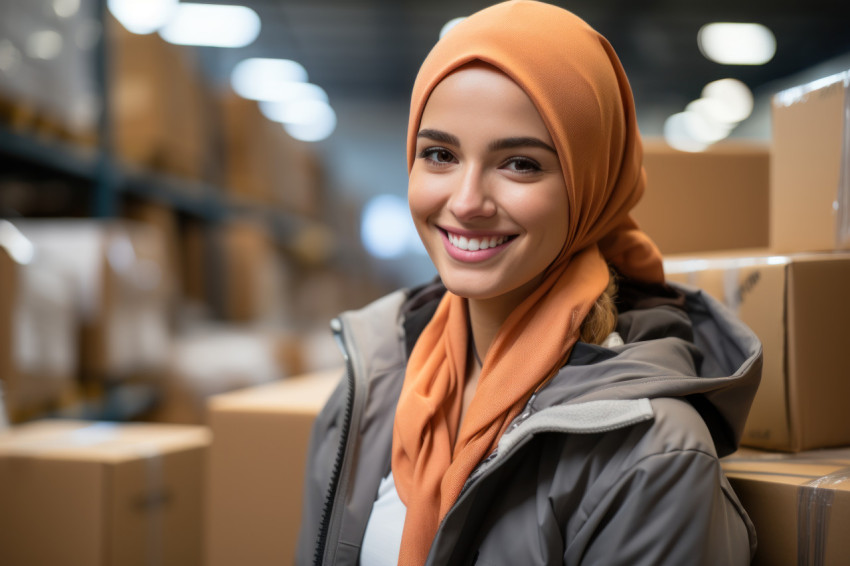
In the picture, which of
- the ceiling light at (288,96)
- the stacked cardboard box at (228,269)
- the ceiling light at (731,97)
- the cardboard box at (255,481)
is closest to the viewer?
the cardboard box at (255,481)

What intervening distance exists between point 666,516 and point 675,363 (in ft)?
0.75

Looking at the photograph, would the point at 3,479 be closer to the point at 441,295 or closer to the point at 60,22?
the point at 441,295

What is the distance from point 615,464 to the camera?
880mm

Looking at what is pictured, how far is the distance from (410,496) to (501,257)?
0.38 meters

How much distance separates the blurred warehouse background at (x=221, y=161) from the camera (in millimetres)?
2270

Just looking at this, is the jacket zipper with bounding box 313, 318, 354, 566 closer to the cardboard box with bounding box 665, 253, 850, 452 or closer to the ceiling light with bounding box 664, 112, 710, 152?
the cardboard box with bounding box 665, 253, 850, 452

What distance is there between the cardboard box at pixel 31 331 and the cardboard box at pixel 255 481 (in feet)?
2.75

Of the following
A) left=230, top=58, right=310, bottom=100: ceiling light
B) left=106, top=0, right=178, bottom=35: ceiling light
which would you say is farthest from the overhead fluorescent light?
left=106, top=0, right=178, bottom=35: ceiling light

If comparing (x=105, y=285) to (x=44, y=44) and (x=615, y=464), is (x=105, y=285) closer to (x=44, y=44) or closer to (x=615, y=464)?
(x=44, y=44)

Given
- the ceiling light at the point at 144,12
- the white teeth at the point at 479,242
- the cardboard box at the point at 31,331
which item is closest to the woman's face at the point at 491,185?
the white teeth at the point at 479,242

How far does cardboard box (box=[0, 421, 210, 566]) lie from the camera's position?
64.2 inches

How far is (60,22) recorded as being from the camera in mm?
2393

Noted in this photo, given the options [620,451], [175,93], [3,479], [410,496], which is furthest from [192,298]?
[620,451]

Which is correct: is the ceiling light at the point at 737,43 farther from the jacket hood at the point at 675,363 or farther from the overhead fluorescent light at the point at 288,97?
the jacket hood at the point at 675,363
